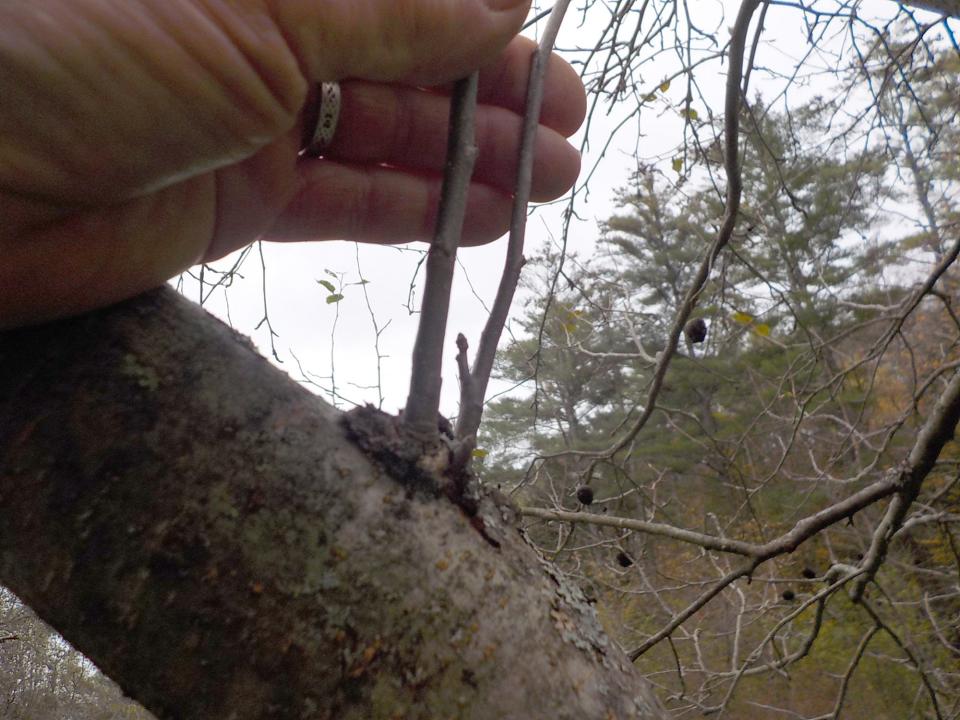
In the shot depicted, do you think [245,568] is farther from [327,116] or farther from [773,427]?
[773,427]

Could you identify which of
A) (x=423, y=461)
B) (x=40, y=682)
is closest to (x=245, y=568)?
(x=423, y=461)

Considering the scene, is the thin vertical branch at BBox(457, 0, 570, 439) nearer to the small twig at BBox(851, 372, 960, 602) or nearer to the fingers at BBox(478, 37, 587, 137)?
the fingers at BBox(478, 37, 587, 137)

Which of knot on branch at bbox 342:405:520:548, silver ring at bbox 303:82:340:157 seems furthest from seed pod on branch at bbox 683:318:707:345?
knot on branch at bbox 342:405:520:548

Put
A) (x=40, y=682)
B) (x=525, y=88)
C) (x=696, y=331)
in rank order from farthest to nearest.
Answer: (x=696, y=331), (x=40, y=682), (x=525, y=88)

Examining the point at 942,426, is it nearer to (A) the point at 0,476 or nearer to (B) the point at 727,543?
(B) the point at 727,543

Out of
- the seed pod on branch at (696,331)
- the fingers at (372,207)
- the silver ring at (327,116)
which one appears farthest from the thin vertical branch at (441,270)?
the seed pod on branch at (696,331)

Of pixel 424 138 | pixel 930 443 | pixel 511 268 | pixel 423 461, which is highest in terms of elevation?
pixel 424 138
